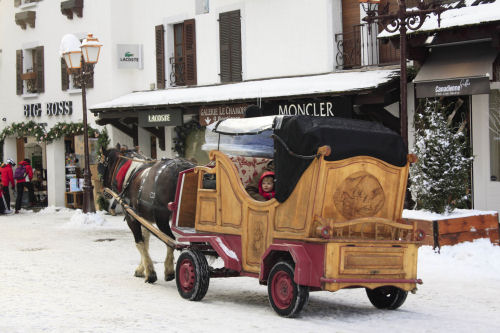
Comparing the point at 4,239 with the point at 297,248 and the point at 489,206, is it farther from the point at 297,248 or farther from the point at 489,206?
the point at 297,248

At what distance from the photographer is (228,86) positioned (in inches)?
819

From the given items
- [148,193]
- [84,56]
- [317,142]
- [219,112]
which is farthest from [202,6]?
[317,142]

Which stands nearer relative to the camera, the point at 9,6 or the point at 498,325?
the point at 498,325

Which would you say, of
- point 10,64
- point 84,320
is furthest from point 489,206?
point 10,64

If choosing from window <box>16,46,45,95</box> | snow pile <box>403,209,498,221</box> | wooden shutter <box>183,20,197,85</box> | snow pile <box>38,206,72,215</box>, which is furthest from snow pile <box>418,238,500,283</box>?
window <box>16,46,45,95</box>

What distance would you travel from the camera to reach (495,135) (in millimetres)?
15445

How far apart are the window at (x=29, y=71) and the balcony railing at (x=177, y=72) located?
249 inches

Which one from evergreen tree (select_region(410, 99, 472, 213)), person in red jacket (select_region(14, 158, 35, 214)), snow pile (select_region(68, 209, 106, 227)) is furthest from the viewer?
person in red jacket (select_region(14, 158, 35, 214))

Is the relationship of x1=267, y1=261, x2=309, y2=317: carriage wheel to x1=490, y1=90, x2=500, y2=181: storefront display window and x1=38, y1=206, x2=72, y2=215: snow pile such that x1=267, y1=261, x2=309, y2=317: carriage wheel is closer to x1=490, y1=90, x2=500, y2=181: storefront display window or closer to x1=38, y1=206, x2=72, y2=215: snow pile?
x1=490, y1=90, x2=500, y2=181: storefront display window

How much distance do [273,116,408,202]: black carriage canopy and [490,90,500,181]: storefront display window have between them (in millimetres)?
7088

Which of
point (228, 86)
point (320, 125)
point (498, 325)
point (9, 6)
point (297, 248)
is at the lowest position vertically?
point (498, 325)

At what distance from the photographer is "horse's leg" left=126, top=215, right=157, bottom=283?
1153 centimetres

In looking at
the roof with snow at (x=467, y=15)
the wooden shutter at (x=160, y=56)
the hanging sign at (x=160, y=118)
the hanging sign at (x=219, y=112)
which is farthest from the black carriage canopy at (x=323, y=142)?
the wooden shutter at (x=160, y=56)

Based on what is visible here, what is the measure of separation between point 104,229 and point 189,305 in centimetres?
1047
